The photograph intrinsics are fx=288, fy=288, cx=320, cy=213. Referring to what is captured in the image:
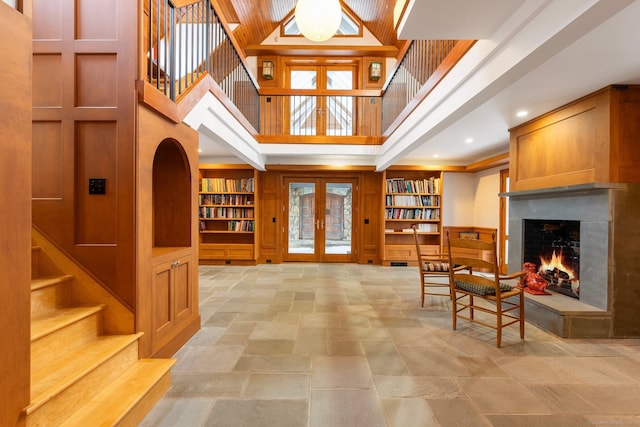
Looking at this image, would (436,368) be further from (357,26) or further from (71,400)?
(357,26)

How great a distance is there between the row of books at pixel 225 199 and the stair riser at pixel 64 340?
500 centimetres

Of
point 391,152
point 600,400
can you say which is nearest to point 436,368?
point 600,400

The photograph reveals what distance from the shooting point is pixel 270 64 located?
7.26m

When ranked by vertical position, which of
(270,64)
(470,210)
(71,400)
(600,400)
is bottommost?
(600,400)

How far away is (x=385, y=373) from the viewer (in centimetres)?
225

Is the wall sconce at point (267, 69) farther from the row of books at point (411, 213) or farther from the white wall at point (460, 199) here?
the white wall at point (460, 199)

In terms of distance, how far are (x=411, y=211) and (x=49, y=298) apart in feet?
21.3

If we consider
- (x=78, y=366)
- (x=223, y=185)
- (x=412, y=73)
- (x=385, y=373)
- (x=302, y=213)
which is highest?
(x=412, y=73)

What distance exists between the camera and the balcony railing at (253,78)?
8.54 ft

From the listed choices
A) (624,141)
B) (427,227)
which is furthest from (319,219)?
(624,141)

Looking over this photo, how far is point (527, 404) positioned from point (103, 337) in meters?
2.88

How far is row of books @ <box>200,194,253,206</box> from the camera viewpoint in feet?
22.6

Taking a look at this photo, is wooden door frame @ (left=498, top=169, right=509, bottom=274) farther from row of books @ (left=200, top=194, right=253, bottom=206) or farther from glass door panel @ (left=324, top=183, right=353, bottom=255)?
row of books @ (left=200, top=194, right=253, bottom=206)

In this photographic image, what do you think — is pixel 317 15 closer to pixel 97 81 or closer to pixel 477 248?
pixel 97 81
